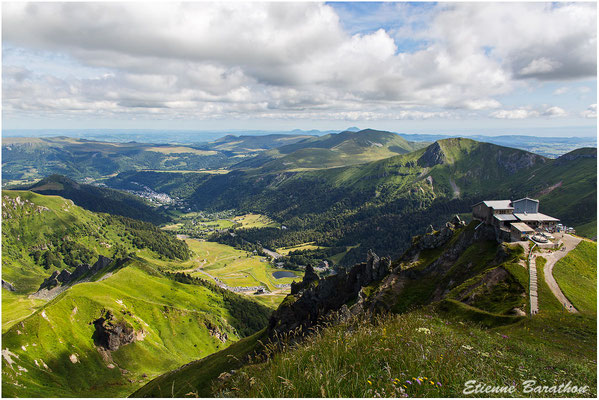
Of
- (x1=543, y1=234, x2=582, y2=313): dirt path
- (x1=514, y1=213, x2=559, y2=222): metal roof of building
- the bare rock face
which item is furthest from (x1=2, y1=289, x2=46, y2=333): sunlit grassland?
(x1=514, y1=213, x2=559, y2=222): metal roof of building

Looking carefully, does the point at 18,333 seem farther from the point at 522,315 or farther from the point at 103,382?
the point at 522,315

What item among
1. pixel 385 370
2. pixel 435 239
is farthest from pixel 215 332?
pixel 385 370

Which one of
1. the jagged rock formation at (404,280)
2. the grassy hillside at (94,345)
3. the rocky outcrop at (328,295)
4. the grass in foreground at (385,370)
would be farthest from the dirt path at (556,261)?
the grassy hillside at (94,345)

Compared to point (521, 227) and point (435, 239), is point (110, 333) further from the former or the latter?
point (521, 227)

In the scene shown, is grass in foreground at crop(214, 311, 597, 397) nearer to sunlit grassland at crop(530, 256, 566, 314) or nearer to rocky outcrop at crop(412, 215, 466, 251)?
sunlit grassland at crop(530, 256, 566, 314)

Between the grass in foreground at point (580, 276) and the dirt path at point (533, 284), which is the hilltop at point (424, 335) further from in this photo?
the dirt path at point (533, 284)

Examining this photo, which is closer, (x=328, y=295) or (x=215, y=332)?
(x=328, y=295)
